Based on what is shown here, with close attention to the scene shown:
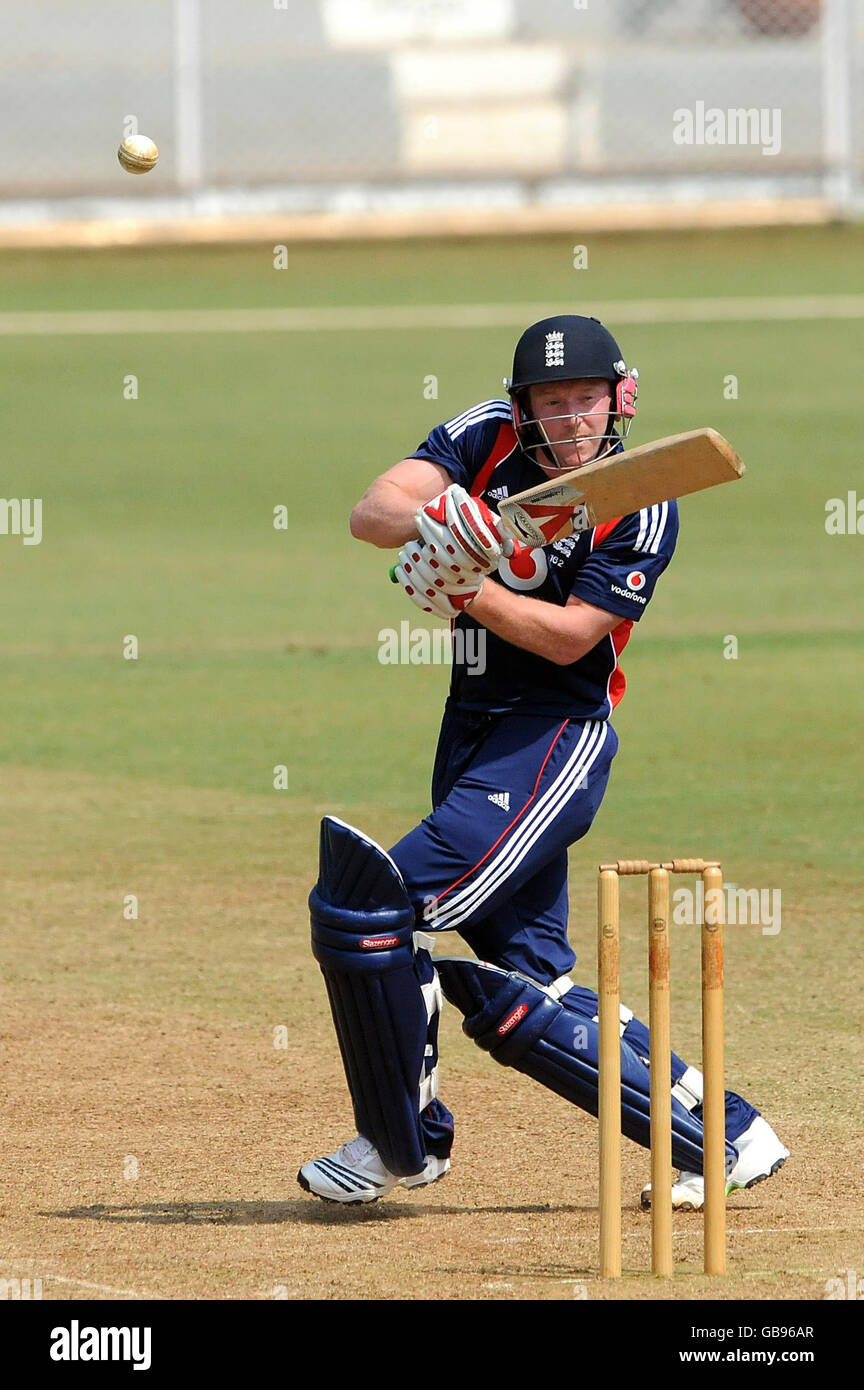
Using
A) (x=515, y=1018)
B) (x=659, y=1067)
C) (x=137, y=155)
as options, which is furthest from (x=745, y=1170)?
(x=137, y=155)

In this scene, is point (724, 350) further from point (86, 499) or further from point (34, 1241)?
point (34, 1241)

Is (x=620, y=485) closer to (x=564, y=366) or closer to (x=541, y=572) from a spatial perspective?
(x=564, y=366)

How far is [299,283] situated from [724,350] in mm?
5031

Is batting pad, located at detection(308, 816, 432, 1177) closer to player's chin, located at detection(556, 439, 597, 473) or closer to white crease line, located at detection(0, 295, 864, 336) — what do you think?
player's chin, located at detection(556, 439, 597, 473)

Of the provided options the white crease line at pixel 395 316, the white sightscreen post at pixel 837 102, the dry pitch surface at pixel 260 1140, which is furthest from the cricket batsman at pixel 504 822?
the white sightscreen post at pixel 837 102

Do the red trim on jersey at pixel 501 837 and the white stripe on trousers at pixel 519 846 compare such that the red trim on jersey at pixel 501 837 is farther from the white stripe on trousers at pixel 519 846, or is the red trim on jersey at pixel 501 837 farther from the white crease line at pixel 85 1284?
the white crease line at pixel 85 1284

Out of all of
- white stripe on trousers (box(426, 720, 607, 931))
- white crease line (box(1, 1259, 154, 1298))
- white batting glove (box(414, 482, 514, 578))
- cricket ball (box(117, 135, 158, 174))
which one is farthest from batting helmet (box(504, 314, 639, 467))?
cricket ball (box(117, 135, 158, 174))

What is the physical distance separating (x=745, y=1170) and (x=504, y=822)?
100cm

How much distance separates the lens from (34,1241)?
5117 mm

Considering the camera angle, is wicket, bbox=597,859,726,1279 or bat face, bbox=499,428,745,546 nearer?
wicket, bbox=597,859,726,1279

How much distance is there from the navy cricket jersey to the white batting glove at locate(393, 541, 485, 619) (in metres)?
0.30

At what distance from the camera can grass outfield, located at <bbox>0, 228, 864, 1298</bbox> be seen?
5.30 m

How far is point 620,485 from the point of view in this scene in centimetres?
504

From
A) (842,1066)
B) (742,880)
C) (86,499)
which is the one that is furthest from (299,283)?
(842,1066)
